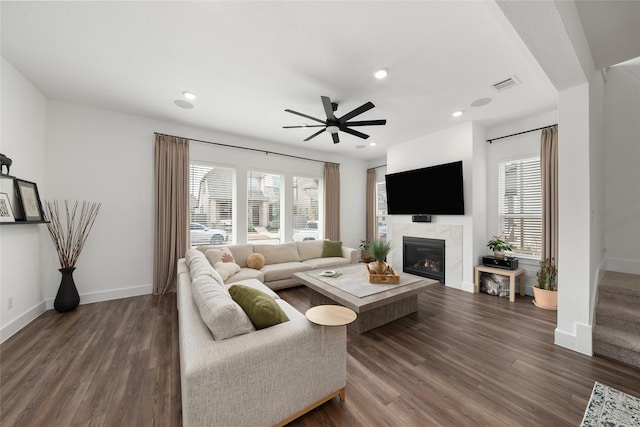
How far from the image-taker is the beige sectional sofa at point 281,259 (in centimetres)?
380

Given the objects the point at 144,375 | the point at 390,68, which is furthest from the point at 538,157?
the point at 144,375

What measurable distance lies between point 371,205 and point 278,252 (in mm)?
3098

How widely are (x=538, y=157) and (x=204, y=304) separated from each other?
5.09 m

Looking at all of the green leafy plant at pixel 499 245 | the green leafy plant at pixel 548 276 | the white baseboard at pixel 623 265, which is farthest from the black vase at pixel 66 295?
the white baseboard at pixel 623 265

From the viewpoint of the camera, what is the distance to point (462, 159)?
13.5ft

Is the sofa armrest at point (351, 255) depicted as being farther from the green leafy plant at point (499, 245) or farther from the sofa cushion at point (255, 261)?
the green leafy plant at point (499, 245)

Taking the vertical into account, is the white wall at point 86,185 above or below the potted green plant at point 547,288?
above

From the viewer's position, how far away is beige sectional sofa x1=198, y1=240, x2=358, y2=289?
3.80 meters

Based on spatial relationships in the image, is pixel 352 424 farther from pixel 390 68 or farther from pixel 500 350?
pixel 390 68

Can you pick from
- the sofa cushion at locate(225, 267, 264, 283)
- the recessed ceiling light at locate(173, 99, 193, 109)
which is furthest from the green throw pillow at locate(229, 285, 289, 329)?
the recessed ceiling light at locate(173, 99, 193, 109)

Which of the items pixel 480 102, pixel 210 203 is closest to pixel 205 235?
pixel 210 203

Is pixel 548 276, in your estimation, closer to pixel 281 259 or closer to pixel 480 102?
pixel 480 102

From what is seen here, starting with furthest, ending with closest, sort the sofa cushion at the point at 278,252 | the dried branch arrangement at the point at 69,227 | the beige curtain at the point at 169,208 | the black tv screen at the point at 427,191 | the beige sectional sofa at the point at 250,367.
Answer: the sofa cushion at the point at 278,252 → the black tv screen at the point at 427,191 → the beige curtain at the point at 169,208 → the dried branch arrangement at the point at 69,227 → the beige sectional sofa at the point at 250,367

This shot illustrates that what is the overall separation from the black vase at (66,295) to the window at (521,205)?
6.76 metres
